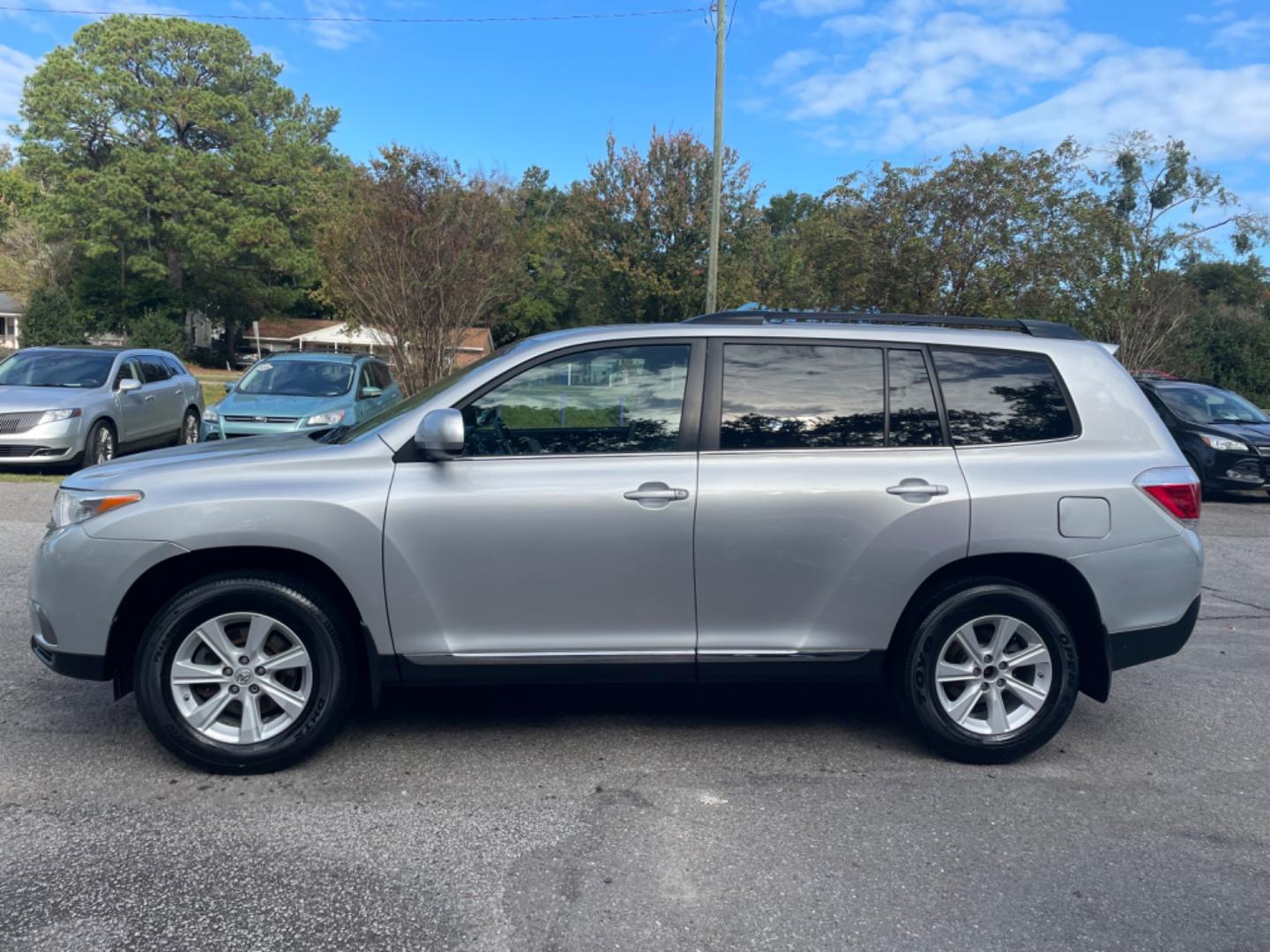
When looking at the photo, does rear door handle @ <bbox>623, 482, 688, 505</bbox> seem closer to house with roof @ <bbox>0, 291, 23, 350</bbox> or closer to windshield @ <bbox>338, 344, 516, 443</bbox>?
windshield @ <bbox>338, 344, 516, 443</bbox>

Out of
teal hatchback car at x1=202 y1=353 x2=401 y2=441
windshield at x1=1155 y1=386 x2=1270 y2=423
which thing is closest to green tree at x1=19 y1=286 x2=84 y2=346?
teal hatchback car at x1=202 y1=353 x2=401 y2=441

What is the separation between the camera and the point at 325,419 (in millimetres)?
11945

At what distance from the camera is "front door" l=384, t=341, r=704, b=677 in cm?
374

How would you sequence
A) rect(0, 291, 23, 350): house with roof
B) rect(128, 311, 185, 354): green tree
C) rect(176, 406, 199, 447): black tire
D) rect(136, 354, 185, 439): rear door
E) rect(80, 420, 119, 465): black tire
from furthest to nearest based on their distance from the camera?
rect(0, 291, 23, 350): house with roof < rect(128, 311, 185, 354): green tree < rect(176, 406, 199, 447): black tire < rect(136, 354, 185, 439): rear door < rect(80, 420, 119, 465): black tire

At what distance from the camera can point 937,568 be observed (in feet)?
12.9

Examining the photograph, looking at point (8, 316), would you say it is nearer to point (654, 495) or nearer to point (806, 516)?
point (654, 495)

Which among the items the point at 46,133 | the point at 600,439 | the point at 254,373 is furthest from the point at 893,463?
the point at 46,133

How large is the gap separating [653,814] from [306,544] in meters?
1.65

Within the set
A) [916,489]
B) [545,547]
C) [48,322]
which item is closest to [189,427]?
[545,547]

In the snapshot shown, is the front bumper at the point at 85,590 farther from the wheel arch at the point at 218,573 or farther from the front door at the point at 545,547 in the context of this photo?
the front door at the point at 545,547

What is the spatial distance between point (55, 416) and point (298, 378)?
Answer: 2987 mm

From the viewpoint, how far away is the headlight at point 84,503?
3.70 m

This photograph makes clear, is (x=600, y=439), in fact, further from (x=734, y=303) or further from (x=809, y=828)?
(x=734, y=303)

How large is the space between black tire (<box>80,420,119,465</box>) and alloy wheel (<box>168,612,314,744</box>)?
8.96 meters
